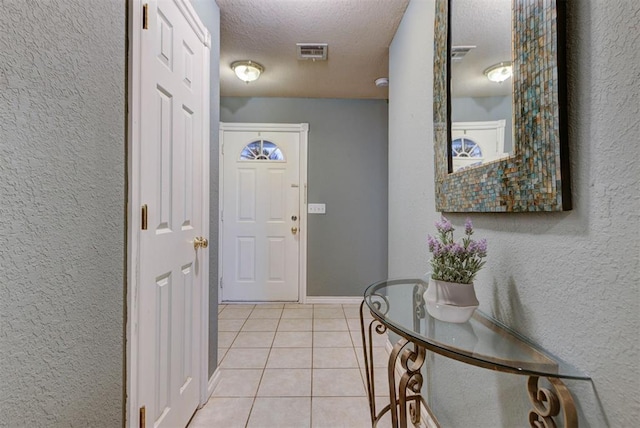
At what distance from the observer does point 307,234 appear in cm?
343

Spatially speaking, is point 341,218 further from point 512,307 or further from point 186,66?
point 512,307

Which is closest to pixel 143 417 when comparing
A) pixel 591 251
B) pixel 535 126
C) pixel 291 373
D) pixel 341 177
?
pixel 291 373

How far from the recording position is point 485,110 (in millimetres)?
964

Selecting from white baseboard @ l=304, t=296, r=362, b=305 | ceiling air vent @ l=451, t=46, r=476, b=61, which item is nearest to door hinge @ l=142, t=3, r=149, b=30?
ceiling air vent @ l=451, t=46, r=476, b=61

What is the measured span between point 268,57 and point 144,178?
1.93m

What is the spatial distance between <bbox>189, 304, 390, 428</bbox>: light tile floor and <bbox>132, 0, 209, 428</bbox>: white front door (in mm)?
268

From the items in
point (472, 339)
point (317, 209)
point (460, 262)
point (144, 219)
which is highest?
point (317, 209)

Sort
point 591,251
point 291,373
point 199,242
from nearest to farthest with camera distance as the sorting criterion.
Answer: point 591,251 → point 199,242 → point 291,373

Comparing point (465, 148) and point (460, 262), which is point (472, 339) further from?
point (465, 148)

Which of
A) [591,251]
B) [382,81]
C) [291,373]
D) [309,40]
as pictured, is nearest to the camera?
[591,251]

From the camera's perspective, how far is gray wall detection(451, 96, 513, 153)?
822mm

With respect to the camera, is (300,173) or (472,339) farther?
(300,173)

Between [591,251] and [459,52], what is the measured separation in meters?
0.88

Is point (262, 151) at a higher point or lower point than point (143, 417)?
higher
